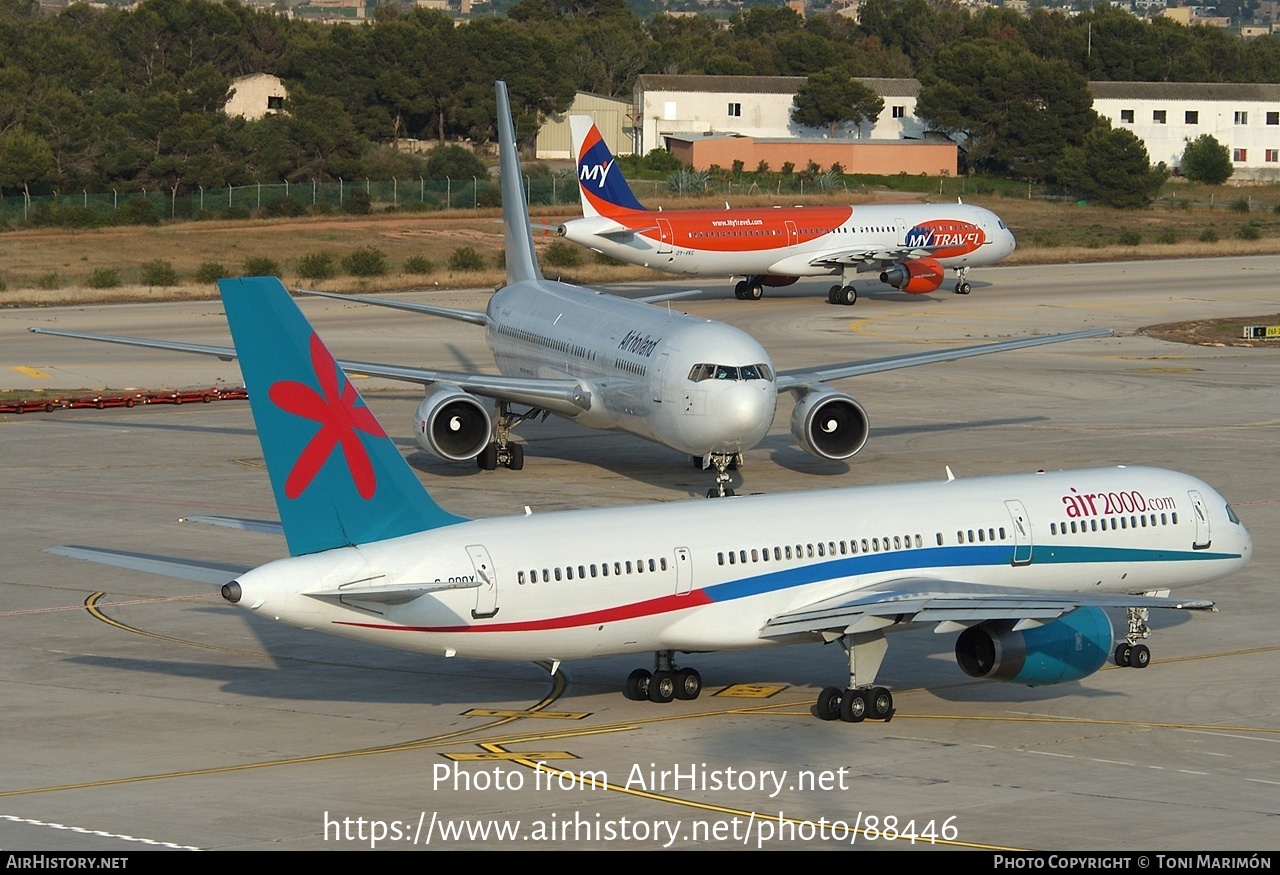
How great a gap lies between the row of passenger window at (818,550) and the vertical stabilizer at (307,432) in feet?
18.6

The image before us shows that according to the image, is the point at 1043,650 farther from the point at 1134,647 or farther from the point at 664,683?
the point at 664,683

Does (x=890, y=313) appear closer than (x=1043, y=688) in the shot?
No

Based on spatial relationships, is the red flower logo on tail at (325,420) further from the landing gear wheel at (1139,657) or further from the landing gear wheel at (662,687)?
the landing gear wheel at (1139,657)

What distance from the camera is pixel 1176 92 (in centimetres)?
18388

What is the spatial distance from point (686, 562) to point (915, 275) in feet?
228

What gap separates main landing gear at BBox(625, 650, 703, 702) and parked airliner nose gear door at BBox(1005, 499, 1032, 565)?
6.17m

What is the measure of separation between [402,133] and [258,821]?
165 meters

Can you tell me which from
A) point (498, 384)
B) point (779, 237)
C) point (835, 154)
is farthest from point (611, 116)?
point (498, 384)

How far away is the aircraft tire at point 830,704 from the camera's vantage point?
28969 millimetres

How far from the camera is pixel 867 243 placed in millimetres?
95688

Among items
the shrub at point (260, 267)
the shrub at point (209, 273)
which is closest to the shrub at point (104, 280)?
the shrub at point (209, 273)

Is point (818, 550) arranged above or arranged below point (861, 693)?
above

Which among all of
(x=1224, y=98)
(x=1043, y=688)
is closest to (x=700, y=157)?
(x=1224, y=98)
